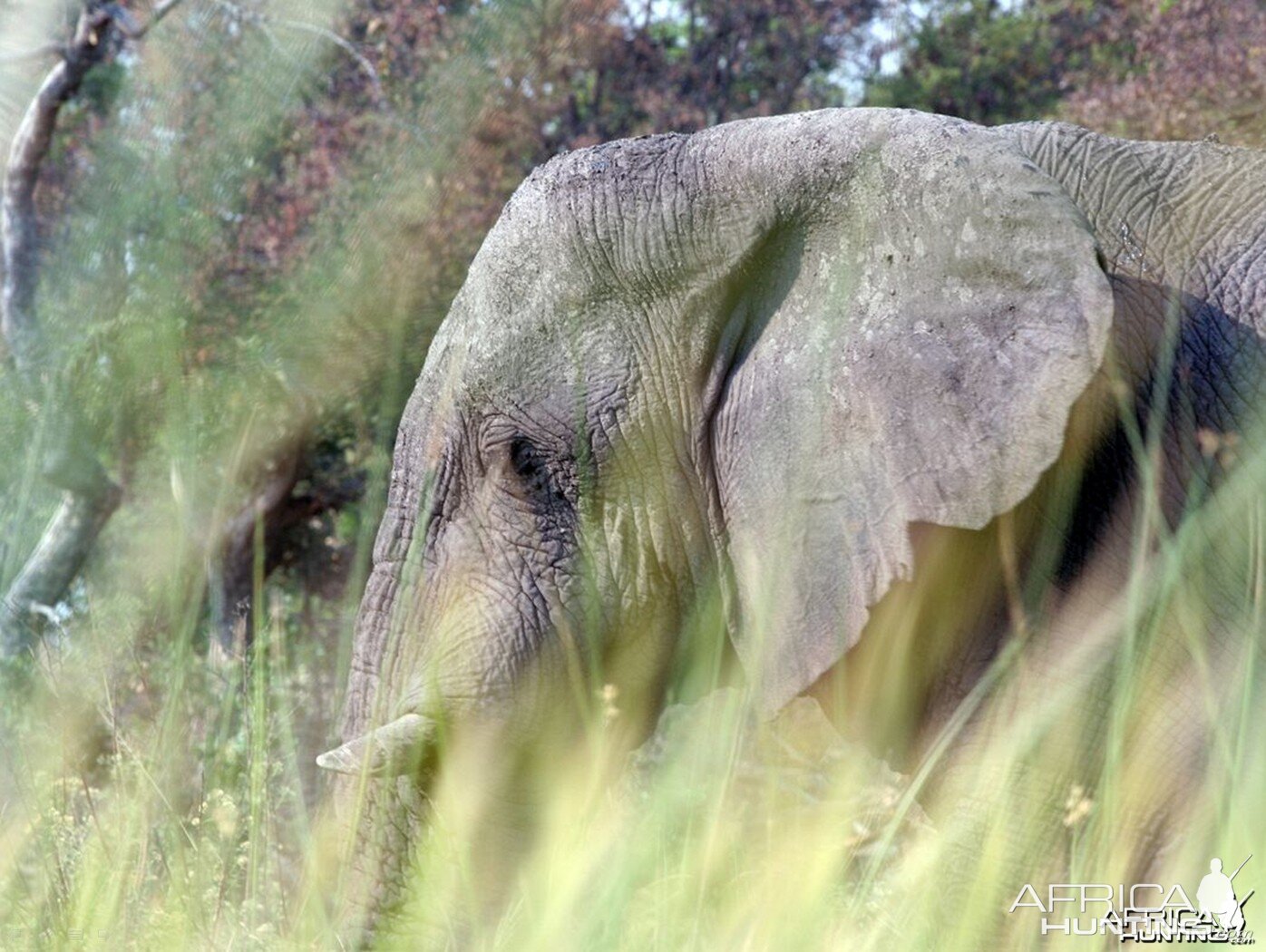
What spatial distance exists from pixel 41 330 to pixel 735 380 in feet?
15.1

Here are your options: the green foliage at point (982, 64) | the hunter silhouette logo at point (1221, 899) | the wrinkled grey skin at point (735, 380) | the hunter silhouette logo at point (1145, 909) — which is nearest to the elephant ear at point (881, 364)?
the wrinkled grey skin at point (735, 380)

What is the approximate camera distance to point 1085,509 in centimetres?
294

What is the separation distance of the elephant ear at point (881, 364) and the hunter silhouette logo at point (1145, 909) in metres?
0.52

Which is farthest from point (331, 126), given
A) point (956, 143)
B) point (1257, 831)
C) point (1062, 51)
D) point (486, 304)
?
point (1257, 831)

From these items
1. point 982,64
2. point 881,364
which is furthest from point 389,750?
point 982,64

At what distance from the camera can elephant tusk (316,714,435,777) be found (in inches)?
120

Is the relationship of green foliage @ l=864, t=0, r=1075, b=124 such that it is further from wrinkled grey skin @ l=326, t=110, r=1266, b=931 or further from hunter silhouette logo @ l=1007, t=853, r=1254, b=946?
hunter silhouette logo @ l=1007, t=853, r=1254, b=946

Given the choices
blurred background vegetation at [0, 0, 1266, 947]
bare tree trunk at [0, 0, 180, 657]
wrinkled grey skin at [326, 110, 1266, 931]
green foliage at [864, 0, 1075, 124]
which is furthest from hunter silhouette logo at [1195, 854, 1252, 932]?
green foliage at [864, 0, 1075, 124]

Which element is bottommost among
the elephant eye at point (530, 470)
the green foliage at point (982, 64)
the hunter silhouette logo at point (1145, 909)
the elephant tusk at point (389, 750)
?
the hunter silhouette logo at point (1145, 909)

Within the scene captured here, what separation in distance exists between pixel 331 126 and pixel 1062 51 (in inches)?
140

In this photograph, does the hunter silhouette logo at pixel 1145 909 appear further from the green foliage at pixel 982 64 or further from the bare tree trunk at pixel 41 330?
the green foliage at pixel 982 64

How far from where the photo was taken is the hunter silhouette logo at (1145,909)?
263 centimetres

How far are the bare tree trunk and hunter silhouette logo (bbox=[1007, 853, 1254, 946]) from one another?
187 inches

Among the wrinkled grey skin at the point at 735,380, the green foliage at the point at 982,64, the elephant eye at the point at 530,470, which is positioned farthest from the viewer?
the green foliage at the point at 982,64
